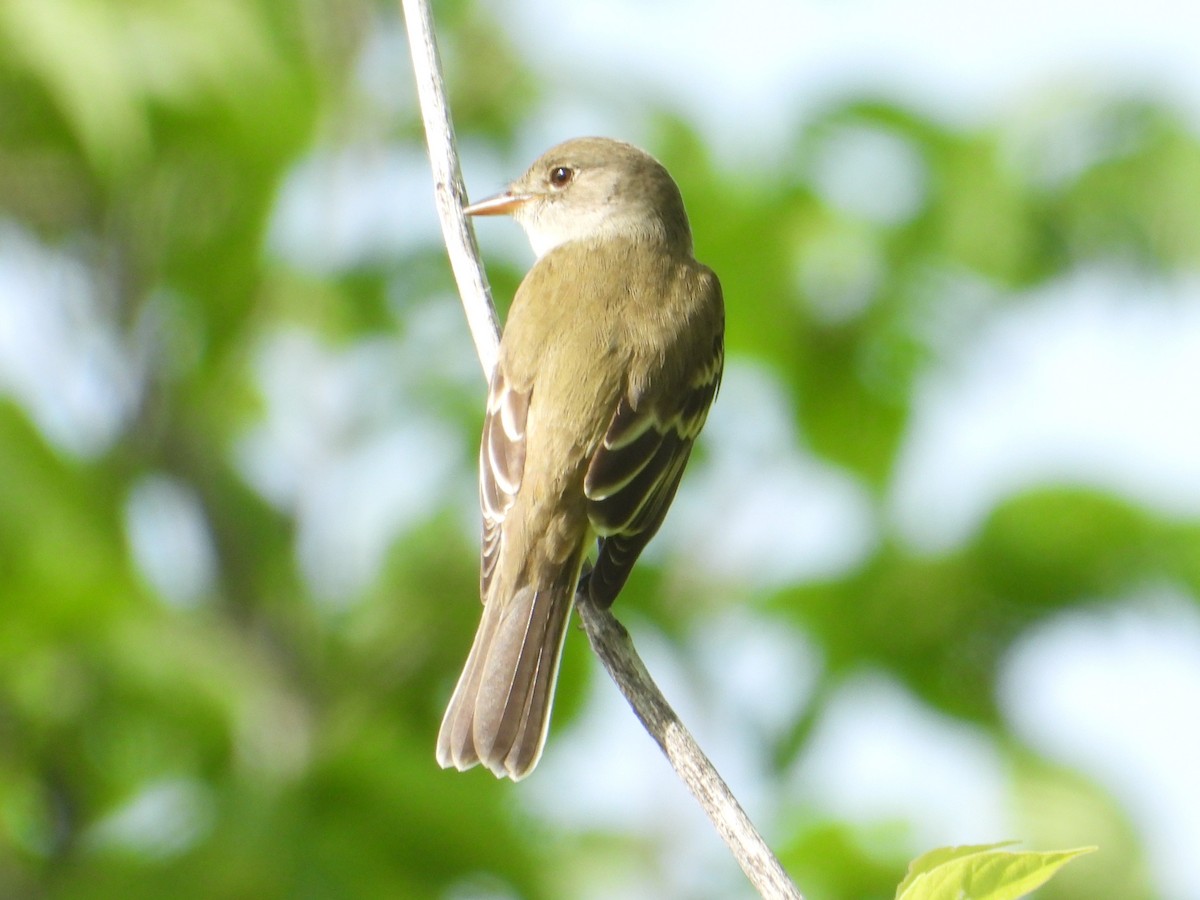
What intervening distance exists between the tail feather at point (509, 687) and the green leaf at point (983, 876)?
1.55 m

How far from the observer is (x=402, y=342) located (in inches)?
231

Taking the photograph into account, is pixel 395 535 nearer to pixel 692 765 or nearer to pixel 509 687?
pixel 509 687

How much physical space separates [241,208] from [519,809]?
227 cm

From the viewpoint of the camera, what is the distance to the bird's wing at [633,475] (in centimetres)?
360

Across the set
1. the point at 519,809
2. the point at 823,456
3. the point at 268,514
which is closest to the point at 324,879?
the point at 519,809

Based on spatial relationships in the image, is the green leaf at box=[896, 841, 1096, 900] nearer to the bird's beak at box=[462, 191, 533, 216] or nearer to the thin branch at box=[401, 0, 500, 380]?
the thin branch at box=[401, 0, 500, 380]

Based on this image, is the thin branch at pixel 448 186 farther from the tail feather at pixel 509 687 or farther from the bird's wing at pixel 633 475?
the tail feather at pixel 509 687

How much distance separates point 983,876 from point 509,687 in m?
1.79

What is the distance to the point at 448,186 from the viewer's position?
3.73 metres

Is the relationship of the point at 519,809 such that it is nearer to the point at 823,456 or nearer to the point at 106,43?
the point at 823,456

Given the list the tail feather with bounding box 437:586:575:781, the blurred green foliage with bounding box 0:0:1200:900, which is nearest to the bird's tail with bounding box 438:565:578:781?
the tail feather with bounding box 437:586:575:781

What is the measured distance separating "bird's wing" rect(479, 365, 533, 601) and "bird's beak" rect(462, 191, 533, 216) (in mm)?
940

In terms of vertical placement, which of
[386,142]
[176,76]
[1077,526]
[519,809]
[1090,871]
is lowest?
[1090,871]

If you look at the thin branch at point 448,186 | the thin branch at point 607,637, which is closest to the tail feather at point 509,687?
the thin branch at point 607,637
